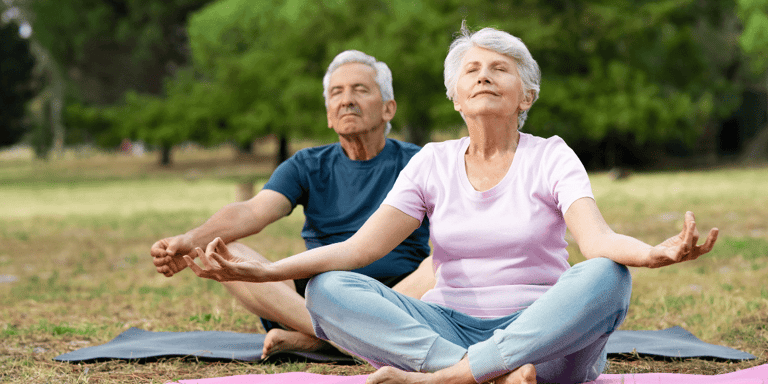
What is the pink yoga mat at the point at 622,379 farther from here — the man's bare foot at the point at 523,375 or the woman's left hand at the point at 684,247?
the woman's left hand at the point at 684,247

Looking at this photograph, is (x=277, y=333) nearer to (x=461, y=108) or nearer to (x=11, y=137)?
(x=461, y=108)

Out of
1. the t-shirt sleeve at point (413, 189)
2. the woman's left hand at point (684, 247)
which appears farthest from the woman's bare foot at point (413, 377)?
the t-shirt sleeve at point (413, 189)

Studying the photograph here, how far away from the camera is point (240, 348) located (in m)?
4.03

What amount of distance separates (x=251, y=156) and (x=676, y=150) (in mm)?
19501

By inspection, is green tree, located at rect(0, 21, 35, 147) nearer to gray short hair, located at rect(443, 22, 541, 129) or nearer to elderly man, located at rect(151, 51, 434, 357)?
elderly man, located at rect(151, 51, 434, 357)

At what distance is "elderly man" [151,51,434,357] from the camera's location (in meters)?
3.74

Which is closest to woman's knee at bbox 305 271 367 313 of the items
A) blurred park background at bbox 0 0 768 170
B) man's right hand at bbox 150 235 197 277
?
man's right hand at bbox 150 235 197 277

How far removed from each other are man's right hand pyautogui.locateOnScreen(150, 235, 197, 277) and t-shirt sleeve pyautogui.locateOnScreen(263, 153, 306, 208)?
587 millimetres

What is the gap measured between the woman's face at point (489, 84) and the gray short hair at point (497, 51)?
1.0 inches

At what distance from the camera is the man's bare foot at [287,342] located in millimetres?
3703

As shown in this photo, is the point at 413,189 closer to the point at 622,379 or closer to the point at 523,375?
the point at 523,375

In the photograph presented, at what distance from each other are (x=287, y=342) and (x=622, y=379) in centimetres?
158

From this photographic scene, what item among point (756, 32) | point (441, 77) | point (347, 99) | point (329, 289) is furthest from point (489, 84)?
point (756, 32)

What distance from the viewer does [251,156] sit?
37.7 m
